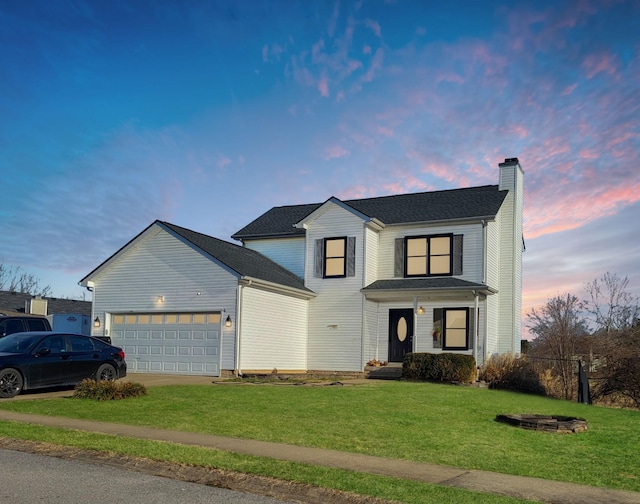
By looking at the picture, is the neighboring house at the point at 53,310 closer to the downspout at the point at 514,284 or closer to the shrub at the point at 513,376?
the shrub at the point at 513,376

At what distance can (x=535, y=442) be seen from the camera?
11461mm

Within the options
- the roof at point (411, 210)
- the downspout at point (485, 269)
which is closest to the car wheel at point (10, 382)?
the roof at point (411, 210)

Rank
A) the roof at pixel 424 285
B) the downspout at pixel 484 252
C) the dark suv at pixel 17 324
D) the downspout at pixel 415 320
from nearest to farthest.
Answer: the dark suv at pixel 17 324
the roof at pixel 424 285
the downspout at pixel 484 252
the downspout at pixel 415 320

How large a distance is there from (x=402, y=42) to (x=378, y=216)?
38.1 feet

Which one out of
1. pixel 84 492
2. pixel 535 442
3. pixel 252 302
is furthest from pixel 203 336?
pixel 84 492

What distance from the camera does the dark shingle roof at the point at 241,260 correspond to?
2417 cm

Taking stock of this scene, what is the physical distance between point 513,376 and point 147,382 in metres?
13.0

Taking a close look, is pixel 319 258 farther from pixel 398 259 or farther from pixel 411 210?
pixel 411 210

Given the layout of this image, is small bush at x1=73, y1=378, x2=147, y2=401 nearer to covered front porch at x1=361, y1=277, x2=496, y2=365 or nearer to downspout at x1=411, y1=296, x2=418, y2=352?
covered front porch at x1=361, y1=277, x2=496, y2=365

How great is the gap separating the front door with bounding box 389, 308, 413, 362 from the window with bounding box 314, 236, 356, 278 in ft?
8.98

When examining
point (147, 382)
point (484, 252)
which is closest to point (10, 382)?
point (147, 382)

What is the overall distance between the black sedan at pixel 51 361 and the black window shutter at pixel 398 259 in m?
12.9

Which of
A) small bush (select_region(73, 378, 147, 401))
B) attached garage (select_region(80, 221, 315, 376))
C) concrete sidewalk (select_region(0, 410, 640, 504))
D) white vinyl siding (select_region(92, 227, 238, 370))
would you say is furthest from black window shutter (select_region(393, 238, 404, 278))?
concrete sidewalk (select_region(0, 410, 640, 504))

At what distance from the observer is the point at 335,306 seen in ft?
89.9
